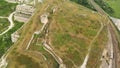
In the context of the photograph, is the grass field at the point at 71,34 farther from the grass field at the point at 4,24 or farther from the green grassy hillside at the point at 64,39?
the grass field at the point at 4,24

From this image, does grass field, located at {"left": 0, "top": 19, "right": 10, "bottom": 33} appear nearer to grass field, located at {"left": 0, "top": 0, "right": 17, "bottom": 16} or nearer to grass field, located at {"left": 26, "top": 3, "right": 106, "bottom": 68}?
grass field, located at {"left": 0, "top": 0, "right": 17, "bottom": 16}

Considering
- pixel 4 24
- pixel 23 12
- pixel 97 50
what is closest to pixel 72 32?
pixel 97 50

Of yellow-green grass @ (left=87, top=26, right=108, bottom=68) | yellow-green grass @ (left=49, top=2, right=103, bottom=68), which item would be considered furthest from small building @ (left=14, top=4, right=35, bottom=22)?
yellow-green grass @ (left=87, top=26, right=108, bottom=68)

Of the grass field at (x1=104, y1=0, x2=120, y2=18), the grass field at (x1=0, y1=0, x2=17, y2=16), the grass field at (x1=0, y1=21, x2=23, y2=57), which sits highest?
the grass field at (x1=0, y1=0, x2=17, y2=16)

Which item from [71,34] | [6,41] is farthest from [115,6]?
[6,41]

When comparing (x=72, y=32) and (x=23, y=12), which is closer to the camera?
(x=72, y=32)

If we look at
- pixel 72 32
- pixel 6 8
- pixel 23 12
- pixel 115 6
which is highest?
pixel 23 12

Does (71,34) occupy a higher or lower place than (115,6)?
higher

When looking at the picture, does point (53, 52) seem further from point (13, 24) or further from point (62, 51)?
point (13, 24)

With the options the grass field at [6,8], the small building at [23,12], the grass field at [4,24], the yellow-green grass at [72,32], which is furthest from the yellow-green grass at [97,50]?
the grass field at [6,8]

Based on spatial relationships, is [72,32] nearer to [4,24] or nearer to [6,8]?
[4,24]

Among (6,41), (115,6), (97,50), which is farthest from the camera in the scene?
(115,6)

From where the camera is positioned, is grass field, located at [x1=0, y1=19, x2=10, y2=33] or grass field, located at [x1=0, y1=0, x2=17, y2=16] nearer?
grass field, located at [x1=0, y1=19, x2=10, y2=33]

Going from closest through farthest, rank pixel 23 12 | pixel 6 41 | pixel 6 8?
pixel 6 41
pixel 23 12
pixel 6 8
